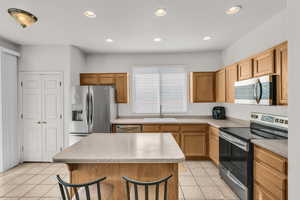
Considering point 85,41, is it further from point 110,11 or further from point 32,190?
point 32,190

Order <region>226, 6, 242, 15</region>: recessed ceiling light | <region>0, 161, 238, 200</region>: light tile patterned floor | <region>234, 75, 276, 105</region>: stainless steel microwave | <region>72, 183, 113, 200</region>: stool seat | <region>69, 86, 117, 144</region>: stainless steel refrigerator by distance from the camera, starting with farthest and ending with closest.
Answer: <region>69, 86, 117, 144</region>: stainless steel refrigerator → <region>0, 161, 238, 200</region>: light tile patterned floor → <region>226, 6, 242, 15</region>: recessed ceiling light → <region>234, 75, 276, 105</region>: stainless steel microwave → <region>72, 183, 113, 200</region>: stool seat

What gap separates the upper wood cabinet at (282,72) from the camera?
2.00m

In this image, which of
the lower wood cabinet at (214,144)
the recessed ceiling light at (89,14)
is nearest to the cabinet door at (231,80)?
the lower wood cabinet at (214,144)

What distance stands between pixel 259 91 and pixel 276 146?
0.73m

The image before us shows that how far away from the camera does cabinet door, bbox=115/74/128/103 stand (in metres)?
4.45

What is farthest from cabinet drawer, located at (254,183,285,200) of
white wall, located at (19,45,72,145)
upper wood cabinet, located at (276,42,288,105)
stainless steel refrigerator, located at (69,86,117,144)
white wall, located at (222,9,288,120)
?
white wall, located at (19,45,72,145)

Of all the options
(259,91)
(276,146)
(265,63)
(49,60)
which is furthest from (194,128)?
(49,60)

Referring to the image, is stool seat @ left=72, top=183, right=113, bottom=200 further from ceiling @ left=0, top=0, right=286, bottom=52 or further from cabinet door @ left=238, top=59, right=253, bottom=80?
cabinet door @ left=238, top=59, right=253, bottom=80

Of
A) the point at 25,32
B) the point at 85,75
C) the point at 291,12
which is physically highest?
the point at 25,32

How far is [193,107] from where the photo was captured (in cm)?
482

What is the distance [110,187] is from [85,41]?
319cm

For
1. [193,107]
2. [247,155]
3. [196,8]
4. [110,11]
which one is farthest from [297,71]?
[193,107]

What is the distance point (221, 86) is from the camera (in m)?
3.92

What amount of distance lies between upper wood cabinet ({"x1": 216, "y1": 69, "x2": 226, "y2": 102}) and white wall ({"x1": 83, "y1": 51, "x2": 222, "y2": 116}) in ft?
2.21
